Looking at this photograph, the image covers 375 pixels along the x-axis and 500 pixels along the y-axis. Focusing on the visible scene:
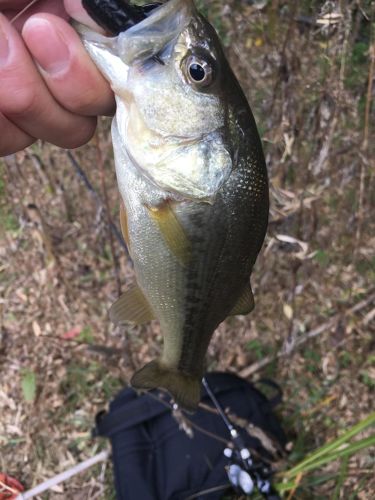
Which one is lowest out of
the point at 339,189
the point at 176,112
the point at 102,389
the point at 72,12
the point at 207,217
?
the point at 102,389

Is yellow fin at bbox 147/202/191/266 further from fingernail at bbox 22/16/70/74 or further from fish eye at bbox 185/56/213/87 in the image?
fingernail at bbox 22/16/70/74

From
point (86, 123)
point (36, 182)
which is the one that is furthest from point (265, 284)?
point (86, 123)

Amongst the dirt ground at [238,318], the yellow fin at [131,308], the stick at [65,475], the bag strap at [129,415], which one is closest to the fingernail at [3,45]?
the yellow fin at [131,308]

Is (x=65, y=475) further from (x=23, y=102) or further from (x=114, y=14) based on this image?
(x=114, y=14)

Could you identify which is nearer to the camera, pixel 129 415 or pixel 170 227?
pixel 170 227

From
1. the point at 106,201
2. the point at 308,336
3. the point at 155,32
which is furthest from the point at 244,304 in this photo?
the point at 308,336

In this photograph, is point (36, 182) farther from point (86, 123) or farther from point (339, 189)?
point (86, 123)
